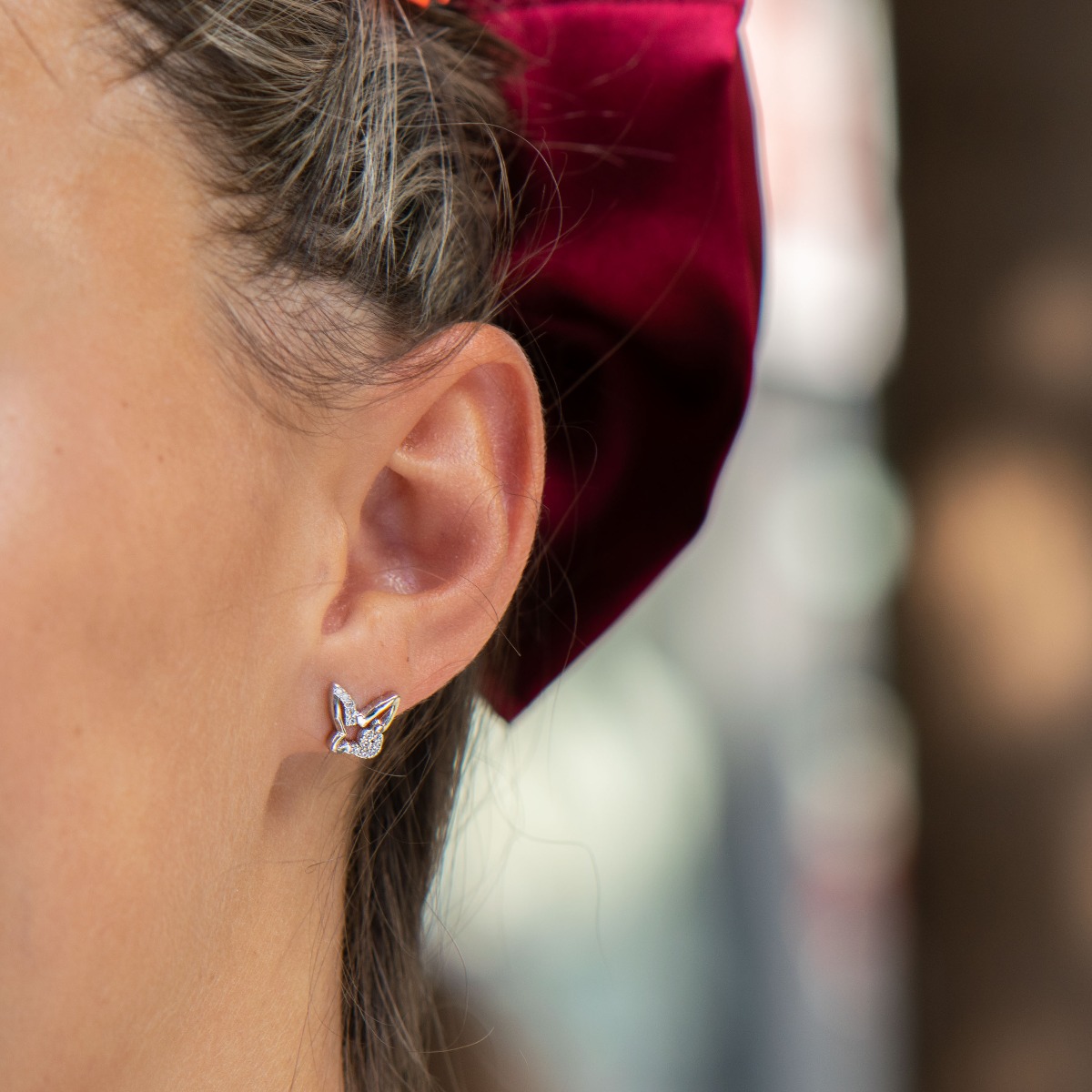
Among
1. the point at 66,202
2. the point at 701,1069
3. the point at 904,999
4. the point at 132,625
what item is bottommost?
the point at 701,1069

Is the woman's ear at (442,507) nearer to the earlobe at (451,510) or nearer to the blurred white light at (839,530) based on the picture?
the earlobe at (451,510)

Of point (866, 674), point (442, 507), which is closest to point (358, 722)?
point (442, 507)

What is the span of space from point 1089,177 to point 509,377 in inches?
71.9

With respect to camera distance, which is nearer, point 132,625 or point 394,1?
point 132,625

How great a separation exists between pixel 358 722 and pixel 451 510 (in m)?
0.12

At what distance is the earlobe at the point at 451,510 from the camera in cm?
65

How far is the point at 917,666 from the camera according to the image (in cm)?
235

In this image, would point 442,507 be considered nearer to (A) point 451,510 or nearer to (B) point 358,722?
(A) point 451,510

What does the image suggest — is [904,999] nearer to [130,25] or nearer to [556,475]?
[556,475]

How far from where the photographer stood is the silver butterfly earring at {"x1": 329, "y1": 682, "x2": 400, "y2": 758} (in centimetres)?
62

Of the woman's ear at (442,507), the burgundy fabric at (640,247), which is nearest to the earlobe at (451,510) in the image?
the woman's ear at (442,507)

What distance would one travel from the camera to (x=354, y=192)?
66 centimetres

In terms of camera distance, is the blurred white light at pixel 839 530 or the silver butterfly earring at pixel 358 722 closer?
the silver butterfly earring at pixel 358 722

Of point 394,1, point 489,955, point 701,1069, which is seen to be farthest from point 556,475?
point 701,1069
